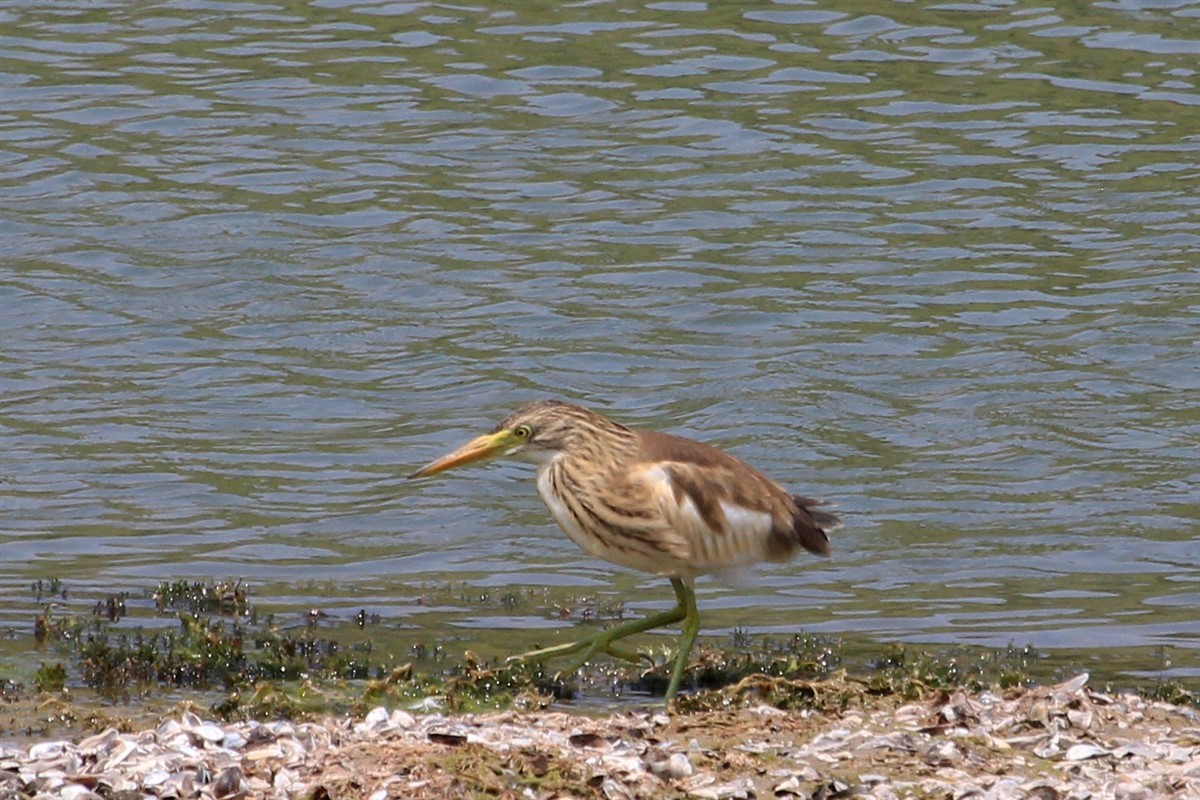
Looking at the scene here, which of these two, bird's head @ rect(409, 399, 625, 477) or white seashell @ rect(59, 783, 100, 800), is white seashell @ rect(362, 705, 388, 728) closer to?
white seashell @ rect(59, 783, 100, 800)

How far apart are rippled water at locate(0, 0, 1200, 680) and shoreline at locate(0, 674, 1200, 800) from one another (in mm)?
1946

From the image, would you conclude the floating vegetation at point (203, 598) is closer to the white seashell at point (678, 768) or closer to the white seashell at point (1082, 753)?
the white seashell at point (678, 768)

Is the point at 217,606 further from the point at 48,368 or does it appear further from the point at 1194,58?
the point at 1194,58

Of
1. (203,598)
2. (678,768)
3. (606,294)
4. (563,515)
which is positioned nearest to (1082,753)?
(678,768)

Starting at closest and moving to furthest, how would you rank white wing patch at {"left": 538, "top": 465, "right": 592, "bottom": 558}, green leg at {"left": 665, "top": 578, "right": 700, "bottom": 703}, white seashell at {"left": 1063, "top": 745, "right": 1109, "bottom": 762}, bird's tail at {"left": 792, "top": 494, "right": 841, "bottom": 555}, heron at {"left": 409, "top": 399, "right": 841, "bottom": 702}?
white seashell at {"left": 1063, "top": 745, "right": 1109, "bottom": 762}, green leg at {"left": 665, "top": 578, "right": 700, "bottom": 703}, heron at {"left": 409, "top": 399, "right": 841, "bottom": 702}, white wing patch at {"left": 538, "top": 465, "right": 592, "bottom": 558}, bird's tail at {"left": 792, "top": 494, "right": 841, "bottom": 555}

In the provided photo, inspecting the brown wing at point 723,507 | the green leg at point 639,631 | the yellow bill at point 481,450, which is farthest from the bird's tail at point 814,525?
the yellow bill at point 481,450

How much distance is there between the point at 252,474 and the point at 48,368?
7.01 ft

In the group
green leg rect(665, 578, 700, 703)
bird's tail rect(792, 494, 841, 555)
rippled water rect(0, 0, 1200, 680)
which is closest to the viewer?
green leg rect(665, 578, 700, 703)

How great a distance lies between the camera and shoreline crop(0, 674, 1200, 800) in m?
6.93

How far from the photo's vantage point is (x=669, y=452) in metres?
9.12

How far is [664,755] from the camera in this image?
23.7 feet

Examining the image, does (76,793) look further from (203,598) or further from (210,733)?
(203,598)

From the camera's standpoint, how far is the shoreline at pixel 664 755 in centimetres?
693

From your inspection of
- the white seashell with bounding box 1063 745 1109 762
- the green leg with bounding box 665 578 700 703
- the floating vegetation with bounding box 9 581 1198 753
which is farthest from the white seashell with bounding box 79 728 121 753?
the white seashell with bounding box 1063 745 1109 762
